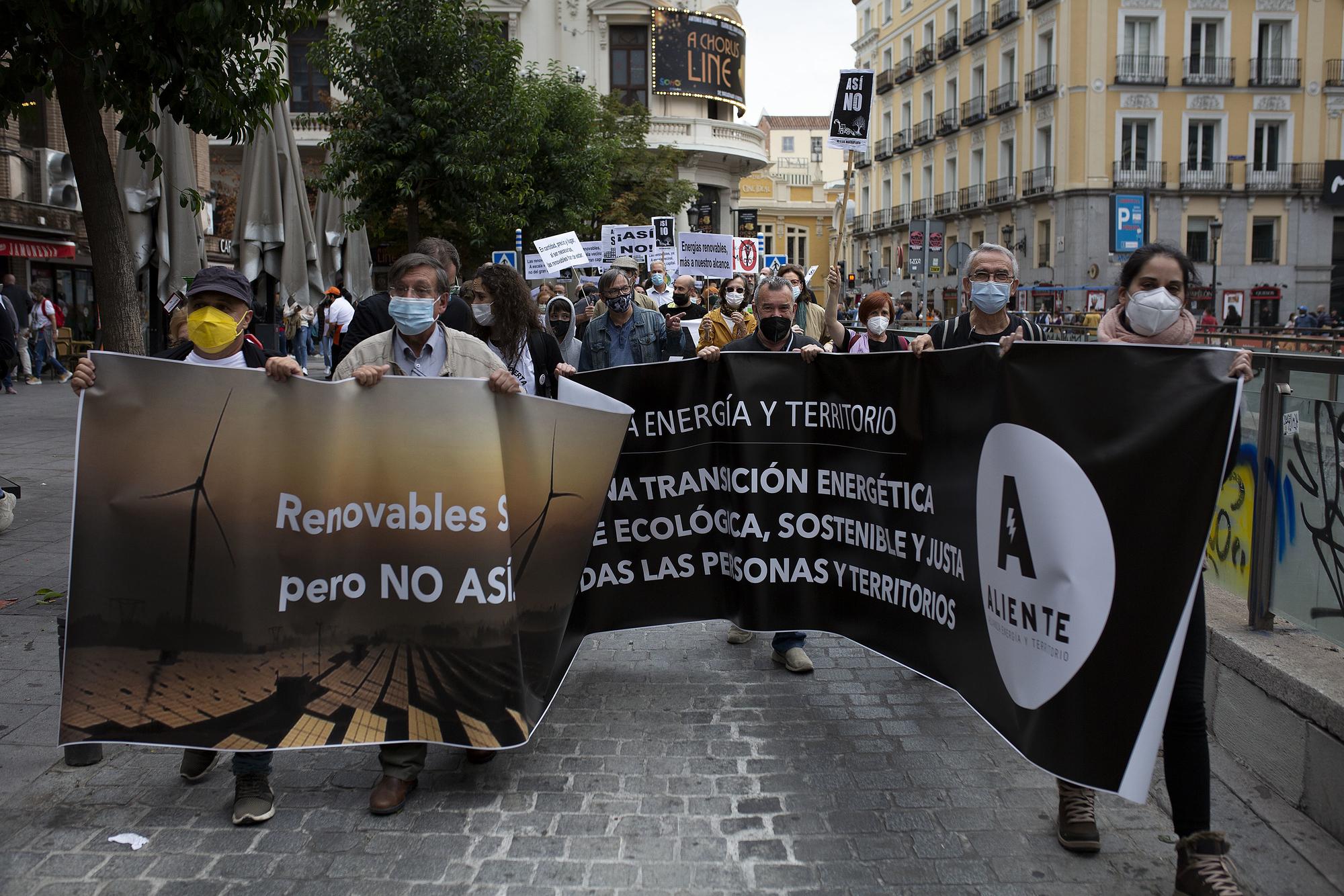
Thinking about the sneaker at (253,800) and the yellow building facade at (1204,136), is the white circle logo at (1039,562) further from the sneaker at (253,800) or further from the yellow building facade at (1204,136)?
the yellow building facade at (1204,136)

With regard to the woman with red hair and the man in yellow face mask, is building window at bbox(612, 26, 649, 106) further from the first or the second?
the man in yellow face mask

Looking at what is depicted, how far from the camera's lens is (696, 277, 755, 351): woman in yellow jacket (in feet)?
Result: 30.9

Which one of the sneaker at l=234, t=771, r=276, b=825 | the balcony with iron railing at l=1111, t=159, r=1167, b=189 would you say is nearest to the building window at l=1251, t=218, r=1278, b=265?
the balcony with iron railing at l=1111, t=159, r=1167, b=189

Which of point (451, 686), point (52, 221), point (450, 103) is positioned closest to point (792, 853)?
point (451, 686)

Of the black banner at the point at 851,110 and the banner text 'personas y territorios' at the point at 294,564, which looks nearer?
the banner text 'personas y territorios' at the point at 294,564

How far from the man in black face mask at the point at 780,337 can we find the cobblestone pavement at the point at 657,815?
0.28 m

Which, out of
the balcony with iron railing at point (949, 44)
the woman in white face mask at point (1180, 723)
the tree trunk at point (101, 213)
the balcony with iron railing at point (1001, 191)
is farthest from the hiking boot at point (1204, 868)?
the balcony with iron railing at point (949, 44)

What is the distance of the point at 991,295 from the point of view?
4.72m

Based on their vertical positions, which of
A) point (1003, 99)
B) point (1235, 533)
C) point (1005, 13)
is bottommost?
point (1235, 533)

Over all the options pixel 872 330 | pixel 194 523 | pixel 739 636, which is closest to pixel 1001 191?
pixel 872 330

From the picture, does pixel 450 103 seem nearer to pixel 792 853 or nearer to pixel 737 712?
pixel 737 712

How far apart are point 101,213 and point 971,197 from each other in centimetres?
5676

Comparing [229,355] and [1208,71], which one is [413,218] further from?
[1208,71]

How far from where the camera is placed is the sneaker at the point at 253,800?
3.84m
